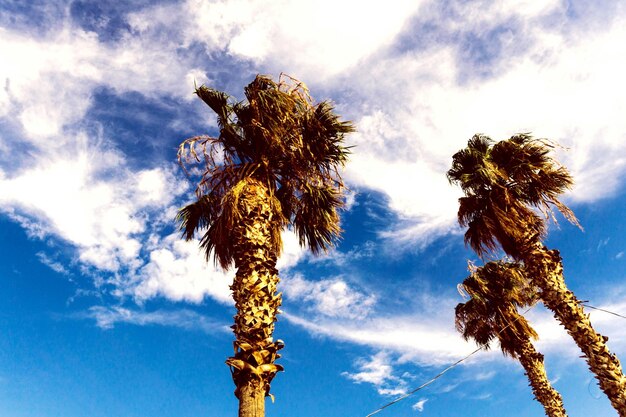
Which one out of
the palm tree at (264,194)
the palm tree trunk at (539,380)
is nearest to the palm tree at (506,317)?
the palm tree trunk at (539,380)

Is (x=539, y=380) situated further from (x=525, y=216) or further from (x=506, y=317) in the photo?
(x=525, y=216)

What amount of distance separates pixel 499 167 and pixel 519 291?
19.9 feet

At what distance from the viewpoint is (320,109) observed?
8461 millimetres

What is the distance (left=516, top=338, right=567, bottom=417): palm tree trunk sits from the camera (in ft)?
42.8

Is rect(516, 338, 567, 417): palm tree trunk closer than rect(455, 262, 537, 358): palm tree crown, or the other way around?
rect(516, 338, 567, 417): palm tree trunk

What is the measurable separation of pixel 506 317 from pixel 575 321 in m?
6.09

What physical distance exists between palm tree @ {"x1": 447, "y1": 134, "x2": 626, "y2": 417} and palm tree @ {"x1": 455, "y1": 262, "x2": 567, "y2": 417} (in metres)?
4.13

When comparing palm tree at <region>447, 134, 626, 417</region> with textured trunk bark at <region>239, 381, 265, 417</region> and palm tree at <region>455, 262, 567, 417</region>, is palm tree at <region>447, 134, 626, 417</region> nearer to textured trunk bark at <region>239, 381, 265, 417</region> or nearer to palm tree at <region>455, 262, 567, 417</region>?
palm tree at <region>455, 262, 567, 417</region>

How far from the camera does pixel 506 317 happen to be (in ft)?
48.7

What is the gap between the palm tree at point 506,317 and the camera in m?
13.4

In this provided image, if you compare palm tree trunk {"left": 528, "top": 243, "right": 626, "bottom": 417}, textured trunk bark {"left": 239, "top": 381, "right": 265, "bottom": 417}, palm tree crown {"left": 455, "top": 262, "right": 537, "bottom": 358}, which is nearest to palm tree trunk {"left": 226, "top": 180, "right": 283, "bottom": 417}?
textured trunk bark {"left": 239, "top": 381, "right": 265, "bottom": 417}

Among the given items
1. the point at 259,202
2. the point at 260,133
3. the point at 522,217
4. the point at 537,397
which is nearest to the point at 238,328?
the point at 259,202

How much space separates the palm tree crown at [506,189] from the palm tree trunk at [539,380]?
4654 mm

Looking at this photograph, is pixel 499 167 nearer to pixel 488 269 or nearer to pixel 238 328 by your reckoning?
pixel 488 269
